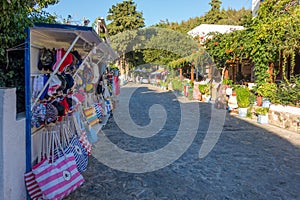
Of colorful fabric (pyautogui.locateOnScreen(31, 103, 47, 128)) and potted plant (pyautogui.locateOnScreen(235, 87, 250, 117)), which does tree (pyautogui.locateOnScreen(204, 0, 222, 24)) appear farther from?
colorful fabric (pyautogui.locateOnScreen(31, 103, 47, 128))

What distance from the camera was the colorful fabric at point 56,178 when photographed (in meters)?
2.94

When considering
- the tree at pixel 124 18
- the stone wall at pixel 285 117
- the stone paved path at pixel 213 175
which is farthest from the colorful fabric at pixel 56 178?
the tree at pixel 124 18

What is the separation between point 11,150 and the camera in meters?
2.65

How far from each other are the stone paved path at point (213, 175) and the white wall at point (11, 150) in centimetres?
78

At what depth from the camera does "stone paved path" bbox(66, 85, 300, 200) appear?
3486 millimetres

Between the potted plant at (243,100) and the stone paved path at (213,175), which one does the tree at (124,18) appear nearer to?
the potted plant at (243,100)

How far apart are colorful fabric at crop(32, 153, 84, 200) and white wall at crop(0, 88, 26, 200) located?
0.69ft

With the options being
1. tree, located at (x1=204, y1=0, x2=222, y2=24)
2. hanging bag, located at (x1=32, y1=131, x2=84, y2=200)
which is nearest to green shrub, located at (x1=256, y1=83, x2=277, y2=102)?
hanging bag, located at (x1=32, y1=131, x2=84, y2=200)

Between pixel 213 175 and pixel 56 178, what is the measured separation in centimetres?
237

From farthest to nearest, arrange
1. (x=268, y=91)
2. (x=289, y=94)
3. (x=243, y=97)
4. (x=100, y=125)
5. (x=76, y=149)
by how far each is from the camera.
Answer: (x=243, y=97), (x=268, y=91), (x=289, y=94), (x=100, y=125), (x=76, y=149)

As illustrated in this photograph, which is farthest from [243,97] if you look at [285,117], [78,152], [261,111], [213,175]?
[78,152]

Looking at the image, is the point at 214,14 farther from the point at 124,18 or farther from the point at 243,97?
the point at 243,97

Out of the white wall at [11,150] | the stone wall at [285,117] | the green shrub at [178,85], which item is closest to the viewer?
the white wall at [11,150]

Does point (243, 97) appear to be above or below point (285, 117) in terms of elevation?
above
